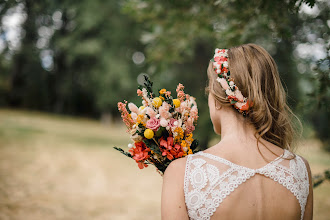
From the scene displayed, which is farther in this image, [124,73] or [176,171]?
[124,73]

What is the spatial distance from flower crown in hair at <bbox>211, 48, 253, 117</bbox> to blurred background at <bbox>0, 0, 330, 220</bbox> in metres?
0.79

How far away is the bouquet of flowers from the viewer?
6.06 feet

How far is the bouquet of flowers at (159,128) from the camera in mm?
1847

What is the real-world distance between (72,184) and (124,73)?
12.8m

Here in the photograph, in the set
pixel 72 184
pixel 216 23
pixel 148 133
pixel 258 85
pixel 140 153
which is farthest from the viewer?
pixel 72 184

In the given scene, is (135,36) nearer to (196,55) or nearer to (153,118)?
(196,55)

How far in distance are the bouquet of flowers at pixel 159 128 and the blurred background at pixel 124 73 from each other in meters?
0.91

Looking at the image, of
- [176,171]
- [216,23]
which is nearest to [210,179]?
[176,171]

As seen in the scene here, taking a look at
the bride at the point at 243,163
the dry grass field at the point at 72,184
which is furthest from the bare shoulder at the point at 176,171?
the dry grass field at the point at 72,184

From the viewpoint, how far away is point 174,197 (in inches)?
57.7

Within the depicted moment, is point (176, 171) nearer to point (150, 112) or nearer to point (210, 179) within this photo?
point (210, 179)

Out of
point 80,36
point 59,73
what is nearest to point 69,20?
point 80,36

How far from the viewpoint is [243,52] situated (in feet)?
5.36

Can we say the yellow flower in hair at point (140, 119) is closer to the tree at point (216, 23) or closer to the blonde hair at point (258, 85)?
the blonde hair at point (258, 85)
